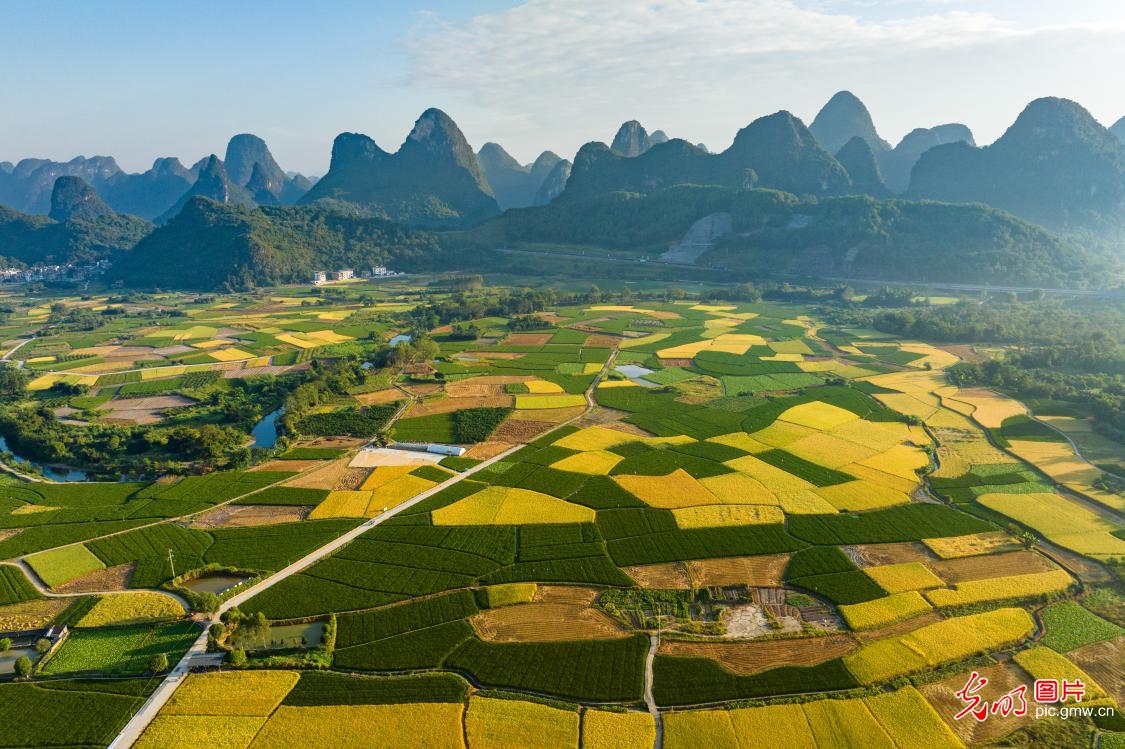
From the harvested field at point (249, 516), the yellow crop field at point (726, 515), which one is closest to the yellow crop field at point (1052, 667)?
the yellow crop field at point (726, 515)

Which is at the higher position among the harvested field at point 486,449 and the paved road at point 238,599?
the harvested field at point 486,449

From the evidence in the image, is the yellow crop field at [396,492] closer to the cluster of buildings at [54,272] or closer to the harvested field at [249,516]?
the harvested field at [249,516]

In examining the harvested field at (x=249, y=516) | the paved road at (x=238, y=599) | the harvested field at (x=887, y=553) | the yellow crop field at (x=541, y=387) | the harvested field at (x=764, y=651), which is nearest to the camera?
the paved road at (x=238, y=599)

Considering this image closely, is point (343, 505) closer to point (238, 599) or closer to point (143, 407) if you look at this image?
point (238, 599)

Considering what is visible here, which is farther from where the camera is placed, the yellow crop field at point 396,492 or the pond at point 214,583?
the yellow crop field at point 396,492

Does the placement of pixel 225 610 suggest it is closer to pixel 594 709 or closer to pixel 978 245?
pixel 594 709

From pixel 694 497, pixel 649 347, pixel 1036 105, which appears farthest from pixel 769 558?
pixel 1036 105

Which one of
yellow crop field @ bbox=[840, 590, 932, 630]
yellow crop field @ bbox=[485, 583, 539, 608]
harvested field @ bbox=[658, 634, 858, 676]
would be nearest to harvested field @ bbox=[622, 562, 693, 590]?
harvested field @ bbox=[658, 634, 858, 676]
